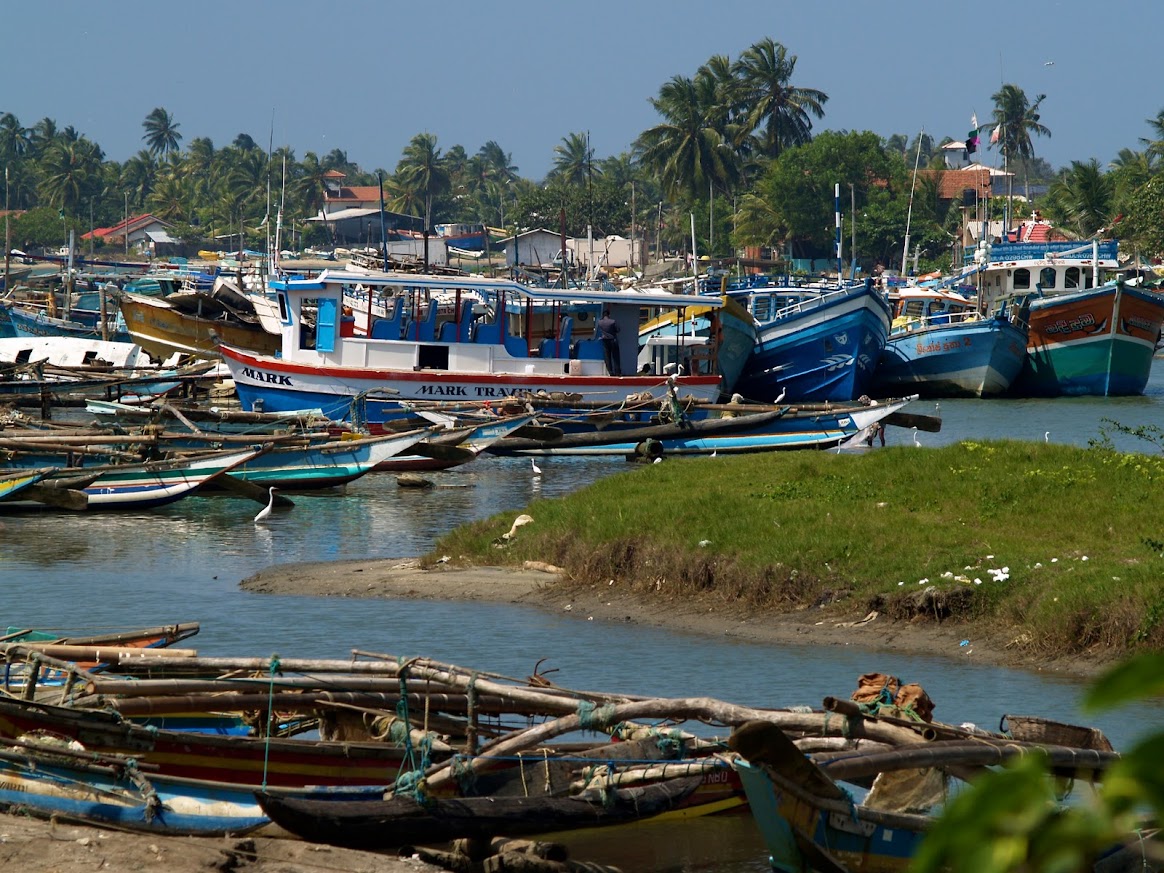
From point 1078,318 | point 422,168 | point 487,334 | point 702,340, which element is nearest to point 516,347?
point 487,334

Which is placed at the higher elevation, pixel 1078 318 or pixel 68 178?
pixel 68 178

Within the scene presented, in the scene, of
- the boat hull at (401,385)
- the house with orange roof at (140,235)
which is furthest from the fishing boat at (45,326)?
the house with orange roof at (140,235)

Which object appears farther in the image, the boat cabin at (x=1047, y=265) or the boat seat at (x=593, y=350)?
the boat cabin at (x=1047, y=265)

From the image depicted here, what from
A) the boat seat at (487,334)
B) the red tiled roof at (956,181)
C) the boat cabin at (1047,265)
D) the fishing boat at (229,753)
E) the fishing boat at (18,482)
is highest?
the red tiled roof at (956,181)

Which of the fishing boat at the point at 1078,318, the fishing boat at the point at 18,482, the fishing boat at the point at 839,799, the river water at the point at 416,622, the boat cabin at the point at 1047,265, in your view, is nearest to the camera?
the fishing boat at the point at 839,799

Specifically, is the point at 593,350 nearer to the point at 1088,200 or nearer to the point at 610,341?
the point at 610,341

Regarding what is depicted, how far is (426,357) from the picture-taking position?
108 ft

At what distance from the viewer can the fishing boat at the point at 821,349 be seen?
39688 mm

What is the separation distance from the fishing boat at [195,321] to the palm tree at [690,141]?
46.5m

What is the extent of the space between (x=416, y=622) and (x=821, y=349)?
26981mm

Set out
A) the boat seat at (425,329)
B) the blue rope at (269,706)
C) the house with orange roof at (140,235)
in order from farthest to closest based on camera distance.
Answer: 1. the house with orange roof at (140,235)
2. the boat seat at (425,329)
3. the blue rope at (269,706)

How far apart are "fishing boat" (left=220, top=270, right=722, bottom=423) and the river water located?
5.78 meters

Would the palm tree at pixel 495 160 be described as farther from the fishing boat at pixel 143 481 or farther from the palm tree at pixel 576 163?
the fishing boat at pixel 143 481

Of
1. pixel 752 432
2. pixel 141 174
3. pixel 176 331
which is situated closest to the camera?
pixel 752 432
